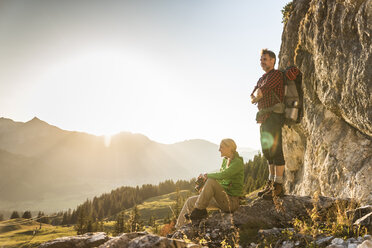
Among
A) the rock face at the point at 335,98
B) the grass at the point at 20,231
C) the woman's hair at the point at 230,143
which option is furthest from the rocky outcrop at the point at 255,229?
the woman's hair at the point at 230,143

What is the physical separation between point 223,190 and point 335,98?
4.91 m

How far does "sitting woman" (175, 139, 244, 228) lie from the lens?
21.7 feet

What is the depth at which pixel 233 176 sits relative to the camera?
6.91 m

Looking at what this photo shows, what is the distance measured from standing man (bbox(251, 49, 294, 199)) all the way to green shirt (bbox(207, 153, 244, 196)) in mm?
857

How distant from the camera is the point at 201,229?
20.8 ft

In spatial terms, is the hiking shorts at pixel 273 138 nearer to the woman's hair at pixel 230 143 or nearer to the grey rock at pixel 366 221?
the woman's hair at pixel 230 143

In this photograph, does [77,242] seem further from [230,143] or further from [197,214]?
[230,143]

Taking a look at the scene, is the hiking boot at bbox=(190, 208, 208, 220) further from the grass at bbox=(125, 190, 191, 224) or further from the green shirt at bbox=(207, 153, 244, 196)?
the grass at bbox=(125, 190, 191, 224)

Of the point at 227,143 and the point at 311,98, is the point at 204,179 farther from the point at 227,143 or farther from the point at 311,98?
the point at 311,98

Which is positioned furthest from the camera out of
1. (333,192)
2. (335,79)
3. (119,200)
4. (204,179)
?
(119,200)

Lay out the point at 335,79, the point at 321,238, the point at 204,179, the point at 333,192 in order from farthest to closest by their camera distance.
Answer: the point at 333,192 → the point at 335,79 → the point at 204,179 → the point at 321,238

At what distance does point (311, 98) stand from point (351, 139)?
113 inches

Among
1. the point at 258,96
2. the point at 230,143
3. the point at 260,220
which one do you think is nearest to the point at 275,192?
the point at 260,220

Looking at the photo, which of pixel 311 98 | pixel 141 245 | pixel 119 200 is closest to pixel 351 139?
pixel 311 98
